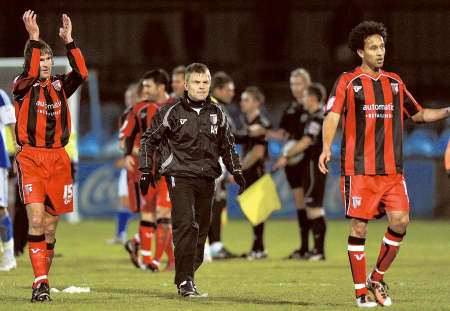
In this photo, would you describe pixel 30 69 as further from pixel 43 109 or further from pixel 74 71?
pixel 74 71

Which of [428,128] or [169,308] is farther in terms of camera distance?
[428,128]

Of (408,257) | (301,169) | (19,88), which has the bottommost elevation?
(408,257)

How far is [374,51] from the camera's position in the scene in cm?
859

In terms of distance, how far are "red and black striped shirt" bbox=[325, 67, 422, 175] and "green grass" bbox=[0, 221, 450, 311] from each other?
1.07 metres

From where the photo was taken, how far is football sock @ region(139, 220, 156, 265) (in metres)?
12.4

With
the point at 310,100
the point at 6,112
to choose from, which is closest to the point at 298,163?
the point at 310,100

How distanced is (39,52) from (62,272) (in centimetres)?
368

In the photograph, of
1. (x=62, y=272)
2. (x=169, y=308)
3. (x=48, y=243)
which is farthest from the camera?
(x=62, y=272)

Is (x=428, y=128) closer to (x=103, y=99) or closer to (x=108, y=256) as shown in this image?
(x=103, y=99)

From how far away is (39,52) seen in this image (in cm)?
898

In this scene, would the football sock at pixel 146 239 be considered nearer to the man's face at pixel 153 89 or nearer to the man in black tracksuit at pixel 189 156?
the man's face at pixel 153 89

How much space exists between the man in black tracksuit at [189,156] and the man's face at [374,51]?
1.42 m

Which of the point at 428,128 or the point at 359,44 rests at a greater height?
the point at 359,44

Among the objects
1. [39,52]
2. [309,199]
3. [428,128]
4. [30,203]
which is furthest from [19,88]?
[428,128]
